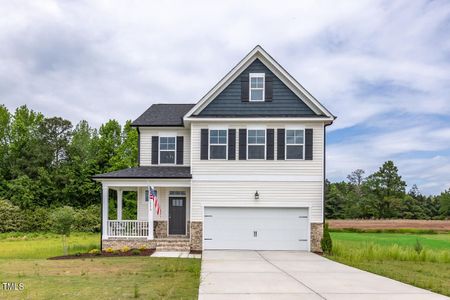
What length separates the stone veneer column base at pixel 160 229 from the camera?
2233 cm

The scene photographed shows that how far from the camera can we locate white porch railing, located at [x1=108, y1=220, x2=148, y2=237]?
21219 mm

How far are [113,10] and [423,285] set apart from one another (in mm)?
12989

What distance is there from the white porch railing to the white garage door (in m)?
2.88

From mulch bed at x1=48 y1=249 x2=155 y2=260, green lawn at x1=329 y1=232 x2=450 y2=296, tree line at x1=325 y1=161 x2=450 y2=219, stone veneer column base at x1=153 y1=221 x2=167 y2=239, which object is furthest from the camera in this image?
tree line at x1=325 y1=161 x2=450 y2=219

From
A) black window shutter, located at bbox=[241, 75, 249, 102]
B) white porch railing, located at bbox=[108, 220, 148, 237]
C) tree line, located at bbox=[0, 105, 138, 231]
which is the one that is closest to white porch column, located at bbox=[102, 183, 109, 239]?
white porch railing, located at bbox=[108, 220, 148, 237]

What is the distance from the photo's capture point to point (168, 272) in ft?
43.7

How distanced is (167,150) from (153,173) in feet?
6.83

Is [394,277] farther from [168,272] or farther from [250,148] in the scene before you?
[250,148]

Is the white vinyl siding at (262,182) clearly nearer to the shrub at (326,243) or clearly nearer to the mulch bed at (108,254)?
the shrub at (326,243)

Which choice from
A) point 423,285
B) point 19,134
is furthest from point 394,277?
point 19,134

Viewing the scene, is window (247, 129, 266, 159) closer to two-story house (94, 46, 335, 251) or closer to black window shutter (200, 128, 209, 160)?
two-story house (94, 46, 335, 251)

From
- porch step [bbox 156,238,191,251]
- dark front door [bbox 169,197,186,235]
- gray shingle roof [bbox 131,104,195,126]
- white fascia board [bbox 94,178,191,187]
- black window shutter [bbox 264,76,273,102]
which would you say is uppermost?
black window shutter [bbox 264,76,273,102]

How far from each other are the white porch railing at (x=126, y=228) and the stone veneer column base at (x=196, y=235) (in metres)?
2.31

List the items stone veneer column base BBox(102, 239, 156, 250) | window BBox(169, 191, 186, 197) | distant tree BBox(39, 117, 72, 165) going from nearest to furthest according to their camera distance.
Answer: stone veneer column base BBox(102, 239, 156, 250) → window BBox(169, 191, 186, 197) → distant tree BBox(39, 117, 72, 165)
